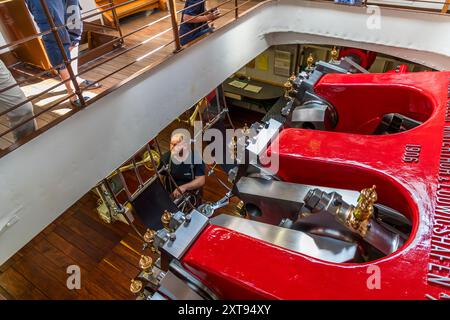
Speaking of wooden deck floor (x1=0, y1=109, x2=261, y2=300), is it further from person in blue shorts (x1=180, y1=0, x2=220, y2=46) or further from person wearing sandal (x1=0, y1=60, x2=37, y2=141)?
person wearing sandal (x1=0, y1=60, x2=37, y2=141)

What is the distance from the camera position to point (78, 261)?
3.59 m

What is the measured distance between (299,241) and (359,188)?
394mm

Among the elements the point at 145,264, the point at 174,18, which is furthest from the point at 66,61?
the point at 145,264

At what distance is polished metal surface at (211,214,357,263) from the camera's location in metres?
0.91

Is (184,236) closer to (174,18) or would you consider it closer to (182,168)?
(174,18)

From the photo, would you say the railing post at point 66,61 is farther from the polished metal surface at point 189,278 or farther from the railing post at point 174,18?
the polished metal surface at point 189,278

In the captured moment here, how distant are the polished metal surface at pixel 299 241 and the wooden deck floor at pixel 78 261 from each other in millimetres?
2596

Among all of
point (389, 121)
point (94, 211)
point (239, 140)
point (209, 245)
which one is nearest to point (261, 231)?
point (209, 245)

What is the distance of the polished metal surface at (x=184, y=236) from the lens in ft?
3.03

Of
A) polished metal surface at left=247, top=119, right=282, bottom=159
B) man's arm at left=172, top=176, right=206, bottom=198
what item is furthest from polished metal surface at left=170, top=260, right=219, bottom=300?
man's arm at left=172, top=176, right=206, bottom=198

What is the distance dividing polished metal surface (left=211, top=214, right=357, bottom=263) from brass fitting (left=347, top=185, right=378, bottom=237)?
0.28 ft

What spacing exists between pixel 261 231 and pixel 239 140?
46 centimetres
